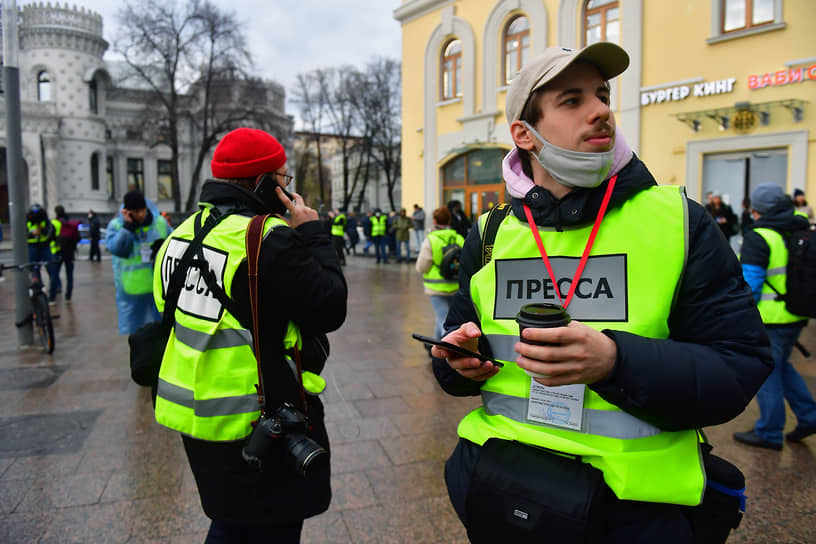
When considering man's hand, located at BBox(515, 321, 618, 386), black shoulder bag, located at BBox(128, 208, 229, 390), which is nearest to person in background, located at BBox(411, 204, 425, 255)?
black shoulder bag, located at BBox(128, 208, 229, 390)

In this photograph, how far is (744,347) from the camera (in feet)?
4.22

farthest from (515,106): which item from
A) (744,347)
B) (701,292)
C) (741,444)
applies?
(741,444)

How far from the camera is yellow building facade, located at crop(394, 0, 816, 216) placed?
1176 centimetres

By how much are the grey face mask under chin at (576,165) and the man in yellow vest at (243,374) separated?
893 millimetres

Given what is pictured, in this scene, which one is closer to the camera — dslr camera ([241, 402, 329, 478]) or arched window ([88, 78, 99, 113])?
dslr camera ([241, 402, 329, 478])

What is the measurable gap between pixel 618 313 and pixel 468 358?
369 mm

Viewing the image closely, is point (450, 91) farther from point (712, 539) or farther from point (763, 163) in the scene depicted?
point (712, 539)

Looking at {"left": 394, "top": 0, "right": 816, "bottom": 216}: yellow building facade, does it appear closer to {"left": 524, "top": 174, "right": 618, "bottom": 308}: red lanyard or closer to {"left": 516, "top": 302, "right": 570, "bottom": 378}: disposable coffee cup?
{"left": 524, "top": 174, "right": 618, "bottom": 308}: red lanyard

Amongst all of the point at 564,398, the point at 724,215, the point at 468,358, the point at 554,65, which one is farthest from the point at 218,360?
the point at 724,215

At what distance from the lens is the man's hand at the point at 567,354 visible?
1.12m

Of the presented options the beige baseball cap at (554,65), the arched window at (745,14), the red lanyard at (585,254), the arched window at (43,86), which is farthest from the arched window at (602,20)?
the arched window at (43,86)

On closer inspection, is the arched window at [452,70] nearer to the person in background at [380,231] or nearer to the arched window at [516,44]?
the arched window at [516,44]

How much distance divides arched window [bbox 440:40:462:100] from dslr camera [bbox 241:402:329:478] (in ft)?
61.0

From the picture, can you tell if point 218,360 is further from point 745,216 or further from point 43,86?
point 43,86
